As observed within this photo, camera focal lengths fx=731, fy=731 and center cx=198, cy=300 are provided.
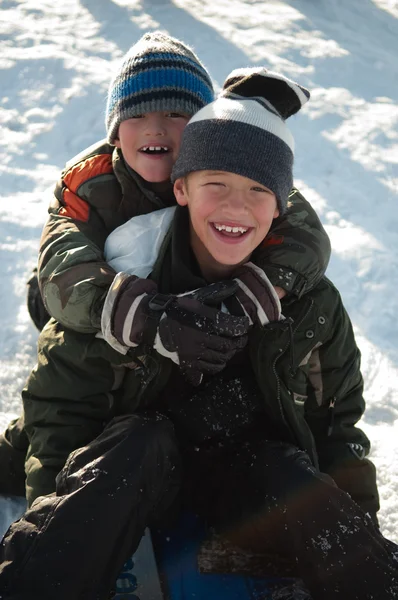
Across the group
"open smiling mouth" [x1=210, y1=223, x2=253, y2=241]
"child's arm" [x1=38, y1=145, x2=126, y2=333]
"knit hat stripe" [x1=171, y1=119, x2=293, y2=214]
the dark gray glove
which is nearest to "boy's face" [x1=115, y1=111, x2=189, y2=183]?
"child's arm" [x1=38, y1=145, x2=126, y2=333]

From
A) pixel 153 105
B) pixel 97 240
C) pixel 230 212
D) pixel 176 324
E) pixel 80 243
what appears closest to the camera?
pixel 176 324

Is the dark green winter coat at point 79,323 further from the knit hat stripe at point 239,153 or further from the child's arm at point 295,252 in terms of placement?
the knit hat stripe at point 239,153

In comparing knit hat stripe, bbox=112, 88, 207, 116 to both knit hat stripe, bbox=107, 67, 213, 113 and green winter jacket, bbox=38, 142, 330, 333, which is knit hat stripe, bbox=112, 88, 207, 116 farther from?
green winter jacket, bbox=38, 142, 330, 333

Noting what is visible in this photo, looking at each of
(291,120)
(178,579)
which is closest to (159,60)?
(178,579)

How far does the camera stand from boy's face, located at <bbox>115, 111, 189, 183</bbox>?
2.21 metres

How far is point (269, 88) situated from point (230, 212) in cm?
42

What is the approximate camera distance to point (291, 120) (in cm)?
507

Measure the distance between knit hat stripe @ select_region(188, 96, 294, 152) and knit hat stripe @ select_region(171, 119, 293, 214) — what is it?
1 cm

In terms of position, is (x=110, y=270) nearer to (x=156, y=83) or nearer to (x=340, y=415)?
(x=156, y=83)

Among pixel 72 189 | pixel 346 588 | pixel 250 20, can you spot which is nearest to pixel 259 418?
pixel 346 588

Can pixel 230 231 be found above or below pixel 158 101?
below

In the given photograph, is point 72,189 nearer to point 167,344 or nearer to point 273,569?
point 167,344

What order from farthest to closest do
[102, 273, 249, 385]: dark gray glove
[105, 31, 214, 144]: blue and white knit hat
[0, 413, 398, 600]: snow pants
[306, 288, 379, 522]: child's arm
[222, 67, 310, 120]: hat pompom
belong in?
[105, 31, 214, 144]: blue and white knit hat < [306, 288, 379, 522]: child's arm < [222, 67, 310, 120]: hat pompom < [102, 273, 249, 385]: dark gray glove < [0, 413, 398, 600]: snow pants

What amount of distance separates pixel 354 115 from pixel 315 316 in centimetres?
352
